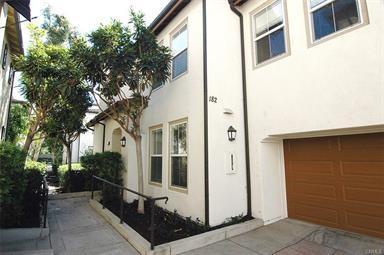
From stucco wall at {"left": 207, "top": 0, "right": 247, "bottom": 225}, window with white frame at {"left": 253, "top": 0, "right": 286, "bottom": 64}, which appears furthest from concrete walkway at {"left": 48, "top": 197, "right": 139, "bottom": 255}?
window with white frame at {"left": 253, "top": 0, "right": 286, "bottom": 64}

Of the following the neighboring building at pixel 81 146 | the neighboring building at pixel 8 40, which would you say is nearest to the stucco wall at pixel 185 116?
the neighboring building at pixel 8 40

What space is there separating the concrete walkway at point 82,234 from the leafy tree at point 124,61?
1.33m

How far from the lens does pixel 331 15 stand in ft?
16.2

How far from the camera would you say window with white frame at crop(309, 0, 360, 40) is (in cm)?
460

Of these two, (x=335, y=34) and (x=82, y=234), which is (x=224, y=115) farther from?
(x=82, y=234)

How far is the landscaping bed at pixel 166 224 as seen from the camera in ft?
16.8

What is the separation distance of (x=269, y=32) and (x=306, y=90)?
2.07 metres

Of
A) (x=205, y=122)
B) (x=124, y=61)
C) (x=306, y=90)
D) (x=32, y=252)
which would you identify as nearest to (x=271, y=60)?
(x=306, y=90)

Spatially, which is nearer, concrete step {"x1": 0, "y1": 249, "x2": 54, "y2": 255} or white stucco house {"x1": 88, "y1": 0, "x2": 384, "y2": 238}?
concrete step {"x1": 0, "y1": 249, "x2": 54, "y2": 255}

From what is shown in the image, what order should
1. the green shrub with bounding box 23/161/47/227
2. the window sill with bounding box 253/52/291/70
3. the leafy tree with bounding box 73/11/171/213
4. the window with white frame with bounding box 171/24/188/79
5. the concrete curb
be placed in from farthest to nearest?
the window with white frame with bounding box 171/24/188/79 < the green shrub with bounding box 23/161/47/227 < the leafy tree with bounding box 73/11/171/213 < the window sill with bounding box 253/52/291/70 < the concrete curb

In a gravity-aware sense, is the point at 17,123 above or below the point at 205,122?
above

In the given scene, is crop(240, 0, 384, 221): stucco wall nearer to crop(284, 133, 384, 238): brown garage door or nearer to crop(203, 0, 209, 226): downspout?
crop(284, 133, 384, 238): brown garage door

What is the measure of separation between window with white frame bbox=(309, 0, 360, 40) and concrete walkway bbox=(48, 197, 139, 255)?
599 cm

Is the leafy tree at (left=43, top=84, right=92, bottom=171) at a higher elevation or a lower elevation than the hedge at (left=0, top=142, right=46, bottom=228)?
higher
